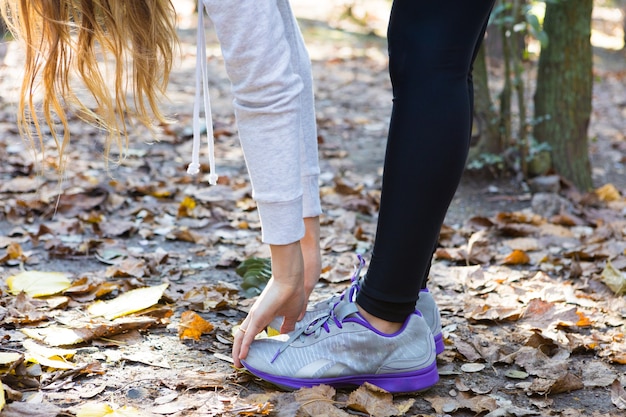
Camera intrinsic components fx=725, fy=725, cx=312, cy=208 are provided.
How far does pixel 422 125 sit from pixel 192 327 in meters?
0.79

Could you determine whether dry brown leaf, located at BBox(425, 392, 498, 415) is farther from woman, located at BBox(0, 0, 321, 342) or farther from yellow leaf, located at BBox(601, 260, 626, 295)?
yellow leaf, located at BBox(601, 260, 626, 295)

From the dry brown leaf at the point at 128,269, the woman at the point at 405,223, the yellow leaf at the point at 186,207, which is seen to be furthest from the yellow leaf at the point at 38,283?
the yellow leaf at the point at 186,207

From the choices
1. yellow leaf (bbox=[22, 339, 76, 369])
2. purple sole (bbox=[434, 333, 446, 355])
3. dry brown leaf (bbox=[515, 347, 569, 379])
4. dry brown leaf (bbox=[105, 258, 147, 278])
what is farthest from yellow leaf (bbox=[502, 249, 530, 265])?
yellow leaf (bbox=[22, 339, 76, 369])

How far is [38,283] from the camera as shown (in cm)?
204

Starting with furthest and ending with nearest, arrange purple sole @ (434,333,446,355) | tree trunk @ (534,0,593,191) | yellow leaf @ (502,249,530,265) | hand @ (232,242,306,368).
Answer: tree trunk @ (534,0,593,191), yellow leaf @ (502,249,530,265), purple sole @ (434,333,446,355), hand @ (232,242,306,368)

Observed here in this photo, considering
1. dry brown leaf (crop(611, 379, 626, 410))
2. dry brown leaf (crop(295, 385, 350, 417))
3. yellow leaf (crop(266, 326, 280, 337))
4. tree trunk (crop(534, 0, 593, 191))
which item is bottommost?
dry brown leaf (crop(611, 379, 626, 410))

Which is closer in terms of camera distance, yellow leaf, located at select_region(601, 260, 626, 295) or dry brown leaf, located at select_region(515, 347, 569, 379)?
dry brown leaf, located at select_region(515, 347, 569, 379)

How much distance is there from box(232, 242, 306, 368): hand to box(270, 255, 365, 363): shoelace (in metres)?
0.07

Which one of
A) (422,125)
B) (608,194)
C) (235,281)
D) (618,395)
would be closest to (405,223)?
Result: (422,125)

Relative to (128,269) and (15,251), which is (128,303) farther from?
(15,251)

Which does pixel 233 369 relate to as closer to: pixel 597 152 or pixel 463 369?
pixel 463 369

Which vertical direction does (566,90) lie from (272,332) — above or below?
above

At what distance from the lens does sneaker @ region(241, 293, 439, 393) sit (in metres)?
1.52

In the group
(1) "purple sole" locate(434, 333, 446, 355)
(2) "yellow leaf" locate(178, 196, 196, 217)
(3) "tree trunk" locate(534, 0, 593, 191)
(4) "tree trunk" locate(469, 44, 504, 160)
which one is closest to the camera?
(1) "purple sole" locate(434, 333, 446, 355)
